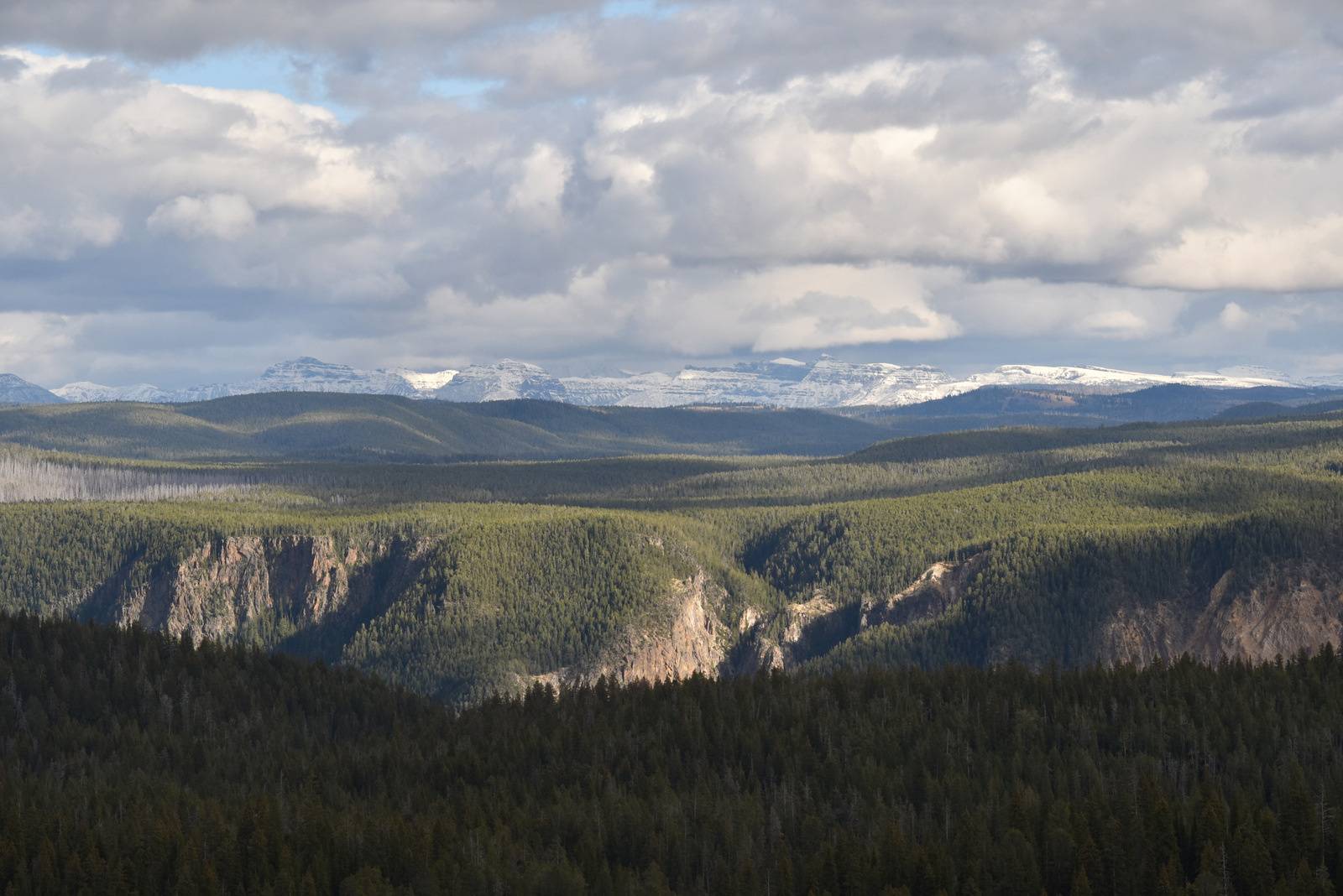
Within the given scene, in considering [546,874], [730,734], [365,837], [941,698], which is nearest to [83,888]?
[365,837]

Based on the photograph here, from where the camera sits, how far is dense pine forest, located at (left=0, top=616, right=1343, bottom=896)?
109 metres

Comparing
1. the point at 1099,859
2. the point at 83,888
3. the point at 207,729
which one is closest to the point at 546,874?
the point at 83,888

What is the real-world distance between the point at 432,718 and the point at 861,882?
104702 millimetres

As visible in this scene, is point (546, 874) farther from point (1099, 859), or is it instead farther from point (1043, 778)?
point (1043, 778)

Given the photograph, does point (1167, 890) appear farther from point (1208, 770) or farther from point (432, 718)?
point (432, 718)

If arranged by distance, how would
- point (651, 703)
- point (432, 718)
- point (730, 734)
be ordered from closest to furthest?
point (730, 734) → point (651, 703) → point (432, 718)

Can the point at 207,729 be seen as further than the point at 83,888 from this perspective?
Yes

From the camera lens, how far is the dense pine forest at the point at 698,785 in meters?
109

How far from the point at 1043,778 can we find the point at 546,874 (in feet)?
166

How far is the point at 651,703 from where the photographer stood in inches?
7077

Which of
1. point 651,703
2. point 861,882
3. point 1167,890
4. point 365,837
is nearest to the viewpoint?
point 1167,890

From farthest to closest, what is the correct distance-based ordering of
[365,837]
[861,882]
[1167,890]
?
[365,837]
[861,882]
[1167,890]

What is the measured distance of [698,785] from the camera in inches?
5625

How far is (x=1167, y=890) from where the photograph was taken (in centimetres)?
9919
